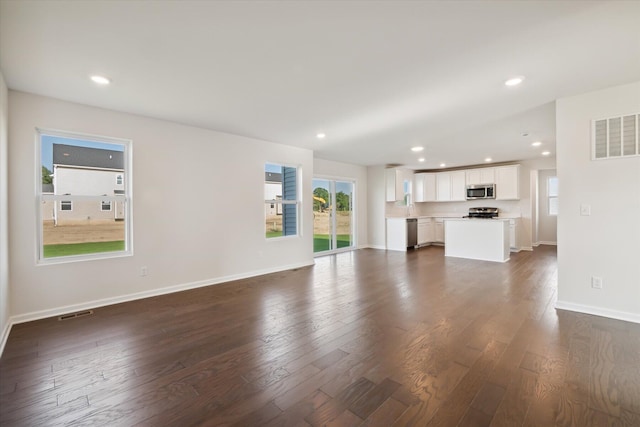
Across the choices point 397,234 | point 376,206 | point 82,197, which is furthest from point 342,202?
point 82,197

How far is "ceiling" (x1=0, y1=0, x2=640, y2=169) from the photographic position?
187 cm

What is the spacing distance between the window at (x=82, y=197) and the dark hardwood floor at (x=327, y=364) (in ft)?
2.93

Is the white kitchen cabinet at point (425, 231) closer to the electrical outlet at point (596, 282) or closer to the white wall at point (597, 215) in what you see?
the white wall at point (597, 215)

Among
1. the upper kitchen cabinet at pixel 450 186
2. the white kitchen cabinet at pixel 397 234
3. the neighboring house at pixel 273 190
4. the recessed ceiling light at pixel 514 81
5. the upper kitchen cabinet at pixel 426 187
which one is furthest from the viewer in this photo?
the upper kitchen cabinet at pixel 426 187

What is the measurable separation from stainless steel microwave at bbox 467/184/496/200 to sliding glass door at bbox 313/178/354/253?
144 inches

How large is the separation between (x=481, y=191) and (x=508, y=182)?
695 mm

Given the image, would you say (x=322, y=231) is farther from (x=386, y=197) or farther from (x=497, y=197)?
(x=497, y=197)

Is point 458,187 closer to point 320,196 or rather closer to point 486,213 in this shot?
point 486,213

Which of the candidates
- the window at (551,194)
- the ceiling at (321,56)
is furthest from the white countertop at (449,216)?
the ceiling at (321,56)

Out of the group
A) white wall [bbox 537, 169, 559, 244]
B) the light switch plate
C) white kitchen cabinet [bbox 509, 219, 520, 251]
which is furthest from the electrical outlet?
white wall [bbox 537, 169, 559, 244]

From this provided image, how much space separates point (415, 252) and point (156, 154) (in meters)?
6.72

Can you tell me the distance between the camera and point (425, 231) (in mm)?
9219

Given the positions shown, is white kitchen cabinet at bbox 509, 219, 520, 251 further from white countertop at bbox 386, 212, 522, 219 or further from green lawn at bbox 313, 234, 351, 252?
green lawn at bbox 313, 234, 351, 252

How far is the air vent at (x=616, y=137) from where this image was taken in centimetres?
302
